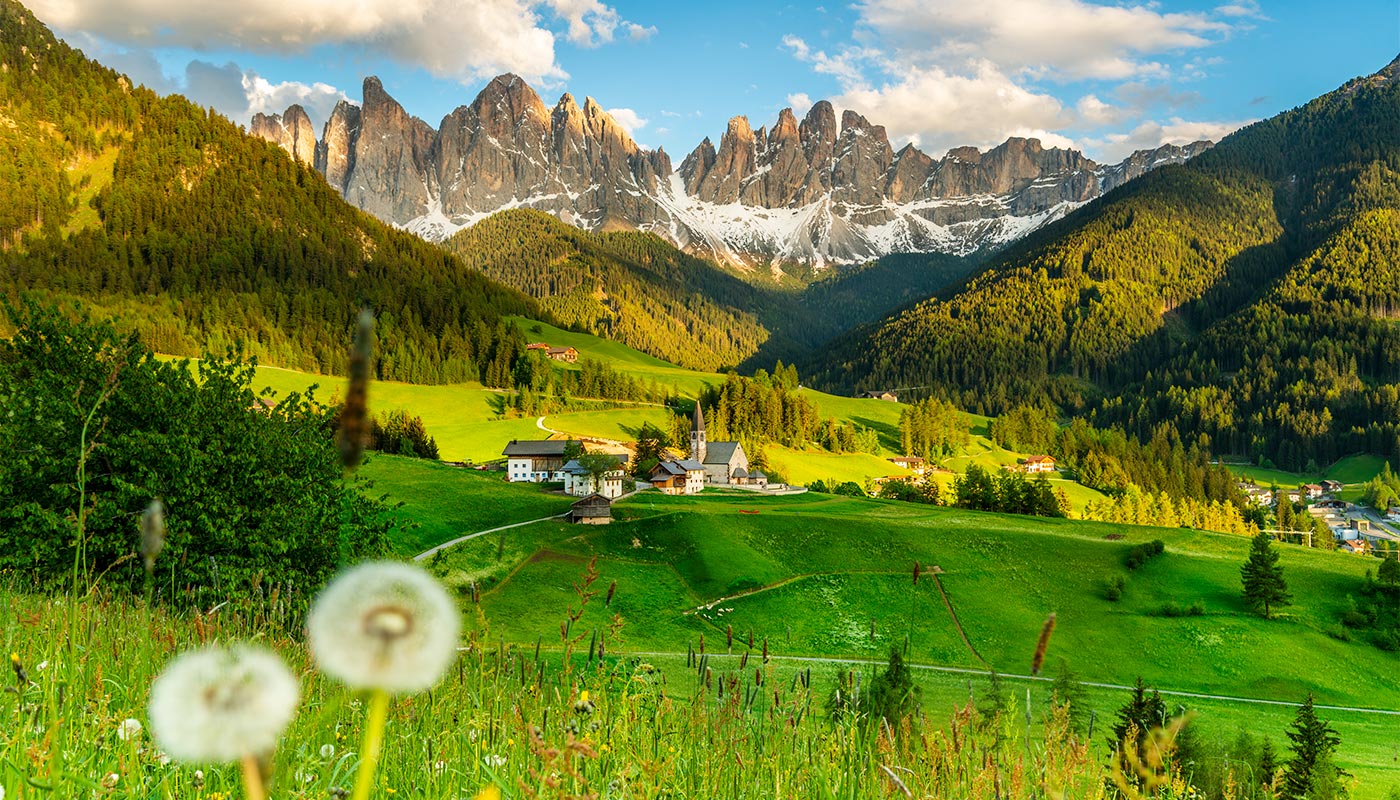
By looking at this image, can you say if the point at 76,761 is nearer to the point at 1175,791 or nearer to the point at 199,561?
the point at 1175,791

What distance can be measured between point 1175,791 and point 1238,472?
231 meters

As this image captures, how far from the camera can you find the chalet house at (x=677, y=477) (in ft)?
288

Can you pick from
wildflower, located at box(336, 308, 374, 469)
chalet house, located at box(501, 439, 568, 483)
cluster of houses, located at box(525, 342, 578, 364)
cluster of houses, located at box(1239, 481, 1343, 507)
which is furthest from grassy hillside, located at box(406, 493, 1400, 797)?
cluster of houses, located at box(525, 342, 578, 364)

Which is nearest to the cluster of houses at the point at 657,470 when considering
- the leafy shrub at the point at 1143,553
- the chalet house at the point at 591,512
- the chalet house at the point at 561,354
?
the chalet house at the point at 591,512

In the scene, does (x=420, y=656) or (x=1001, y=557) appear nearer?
(x=420, y=656)

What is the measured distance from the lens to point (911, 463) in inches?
5256

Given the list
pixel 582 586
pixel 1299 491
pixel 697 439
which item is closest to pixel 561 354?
pixel 697 439

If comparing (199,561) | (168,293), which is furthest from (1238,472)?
(168,293)

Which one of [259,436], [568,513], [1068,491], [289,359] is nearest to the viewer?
[259,436]

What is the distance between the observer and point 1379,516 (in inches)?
6284

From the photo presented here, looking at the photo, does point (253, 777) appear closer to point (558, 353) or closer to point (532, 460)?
point (532, 460)

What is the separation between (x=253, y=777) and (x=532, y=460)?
96.8 m

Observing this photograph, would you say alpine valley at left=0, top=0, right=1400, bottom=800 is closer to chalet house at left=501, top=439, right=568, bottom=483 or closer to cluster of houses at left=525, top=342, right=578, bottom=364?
chalet house at left=501, top=439, right=568, bottom=483

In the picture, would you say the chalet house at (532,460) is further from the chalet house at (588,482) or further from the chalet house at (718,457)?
the chalet house at (718,457)
